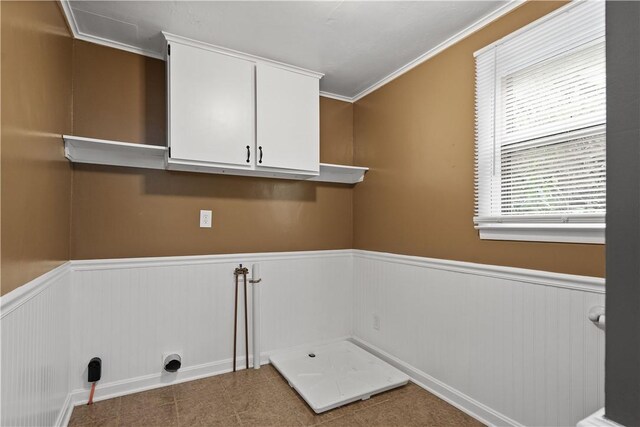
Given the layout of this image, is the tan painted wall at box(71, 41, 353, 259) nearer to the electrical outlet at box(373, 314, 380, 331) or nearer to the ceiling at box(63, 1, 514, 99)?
the ceiling at box(63, 1, 514, 99)

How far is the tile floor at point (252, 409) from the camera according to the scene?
2.00 meters

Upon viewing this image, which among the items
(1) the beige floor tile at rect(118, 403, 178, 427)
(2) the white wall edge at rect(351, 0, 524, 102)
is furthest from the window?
(1) the beige floor tile at rect(118, 403, 178, 427)

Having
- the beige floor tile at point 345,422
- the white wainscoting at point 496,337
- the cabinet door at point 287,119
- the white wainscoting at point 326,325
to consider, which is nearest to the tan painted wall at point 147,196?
the white wainscoting at point 326,325

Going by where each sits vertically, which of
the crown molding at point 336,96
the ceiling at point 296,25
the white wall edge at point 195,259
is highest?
the ceiling at point 296,25

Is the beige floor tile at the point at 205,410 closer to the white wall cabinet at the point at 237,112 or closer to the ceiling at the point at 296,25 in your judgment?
the white wall cabinet at the point at 237,112

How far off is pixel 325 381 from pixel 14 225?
2.04 m

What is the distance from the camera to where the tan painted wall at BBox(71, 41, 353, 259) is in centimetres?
227

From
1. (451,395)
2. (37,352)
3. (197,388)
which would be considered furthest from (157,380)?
(451,395)

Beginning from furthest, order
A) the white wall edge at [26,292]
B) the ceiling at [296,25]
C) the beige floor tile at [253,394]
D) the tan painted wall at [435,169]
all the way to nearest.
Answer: the beige floor tile at [253,394]
the ceiling at [296,25]
the tan painted wall at [435,169]
the white wall edge at [26,292]

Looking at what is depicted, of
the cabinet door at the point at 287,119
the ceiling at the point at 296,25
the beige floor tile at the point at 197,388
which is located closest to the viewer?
the ceiling at the point at 296,25

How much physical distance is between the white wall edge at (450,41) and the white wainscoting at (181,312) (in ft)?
5.39

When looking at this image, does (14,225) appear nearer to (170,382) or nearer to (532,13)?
(170,382)

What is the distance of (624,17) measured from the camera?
589 mm

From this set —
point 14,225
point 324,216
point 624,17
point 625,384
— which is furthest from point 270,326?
point 624,17
